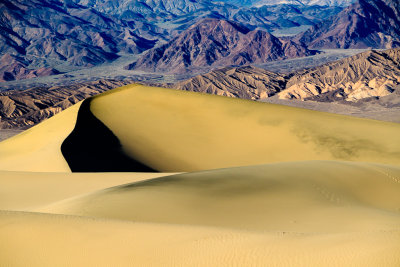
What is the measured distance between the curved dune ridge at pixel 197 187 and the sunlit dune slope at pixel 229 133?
89 millimetres

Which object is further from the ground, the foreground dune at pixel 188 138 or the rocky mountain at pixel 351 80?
the foreground dune at pixel 188 138

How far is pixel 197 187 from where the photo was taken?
35.9 ft

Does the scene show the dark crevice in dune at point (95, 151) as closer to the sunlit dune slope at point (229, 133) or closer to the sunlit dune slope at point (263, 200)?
the sunlit dune slope at point (229, 133)

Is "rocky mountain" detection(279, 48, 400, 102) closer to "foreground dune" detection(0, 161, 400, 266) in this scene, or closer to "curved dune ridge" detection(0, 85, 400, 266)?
"curved dune ridge" detection(0, 85, 400, 266)

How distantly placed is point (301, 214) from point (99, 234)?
4.60 meters

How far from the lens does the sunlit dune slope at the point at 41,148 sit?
19.0 m

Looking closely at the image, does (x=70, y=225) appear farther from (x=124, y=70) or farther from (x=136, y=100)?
(x=124, y=70)

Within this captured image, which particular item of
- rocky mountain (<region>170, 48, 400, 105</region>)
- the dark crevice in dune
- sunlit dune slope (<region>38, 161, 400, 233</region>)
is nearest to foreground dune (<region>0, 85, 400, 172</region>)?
the dark crevice in dune

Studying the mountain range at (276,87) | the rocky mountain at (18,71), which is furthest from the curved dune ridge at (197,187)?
the rocky mountain at (18,71)

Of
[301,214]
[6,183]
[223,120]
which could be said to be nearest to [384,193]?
[301,214]

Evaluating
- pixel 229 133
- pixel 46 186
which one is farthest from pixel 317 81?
pixel 46 186

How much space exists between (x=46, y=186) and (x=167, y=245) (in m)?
8.64

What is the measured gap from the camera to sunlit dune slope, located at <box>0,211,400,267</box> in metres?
5.49

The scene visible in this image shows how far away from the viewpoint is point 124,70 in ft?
650
